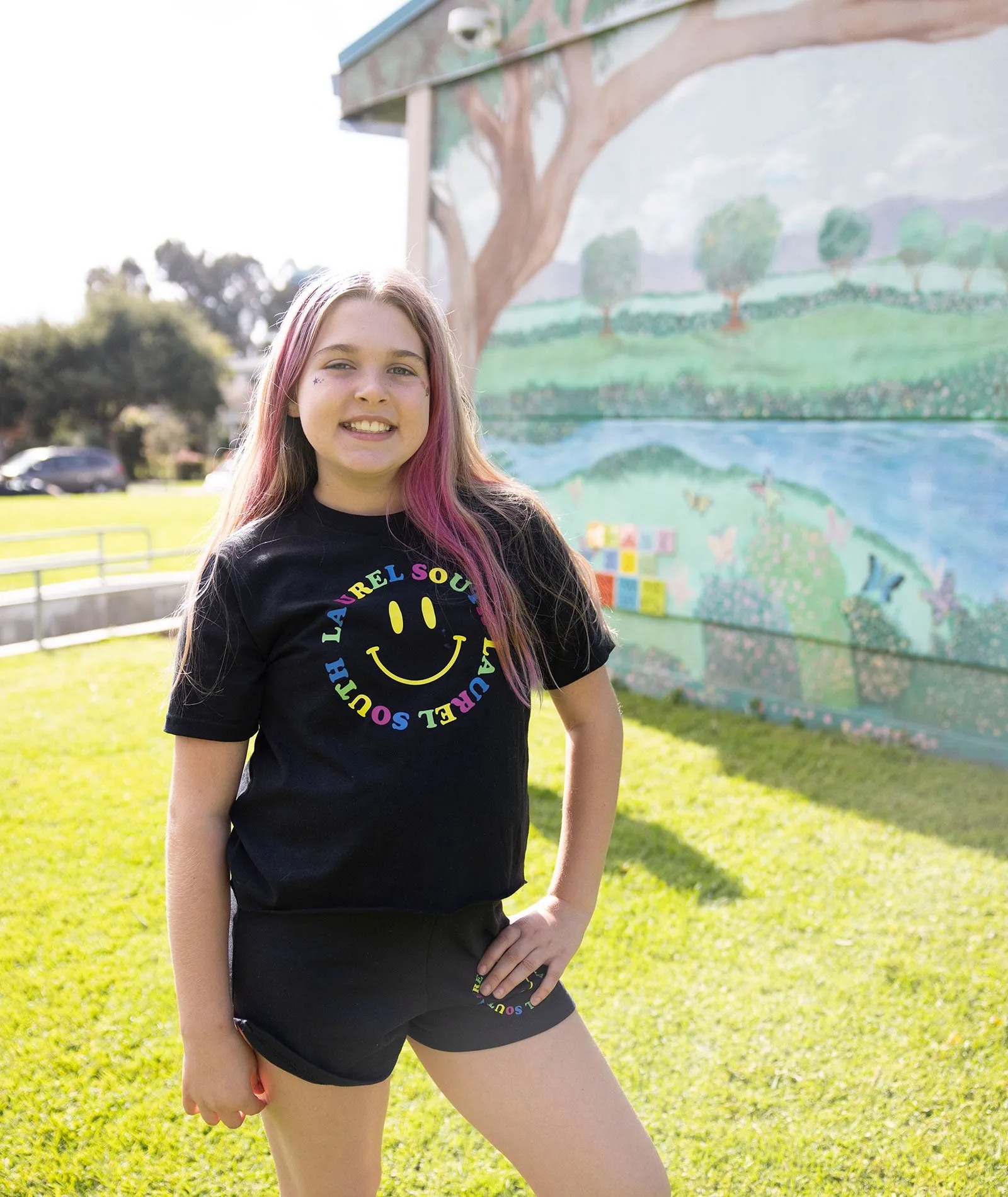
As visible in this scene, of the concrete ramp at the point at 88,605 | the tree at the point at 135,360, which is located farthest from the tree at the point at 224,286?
the concrete ramp at the point at 88,605

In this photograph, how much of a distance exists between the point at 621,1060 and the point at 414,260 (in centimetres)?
648

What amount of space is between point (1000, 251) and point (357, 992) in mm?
4846

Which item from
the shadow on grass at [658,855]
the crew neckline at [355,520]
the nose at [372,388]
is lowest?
the shadow on grass at [658,855]

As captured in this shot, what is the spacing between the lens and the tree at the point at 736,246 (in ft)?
19.2

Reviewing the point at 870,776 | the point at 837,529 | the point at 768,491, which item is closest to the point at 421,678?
the point at 870,776

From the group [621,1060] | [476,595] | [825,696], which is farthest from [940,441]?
[476,595]

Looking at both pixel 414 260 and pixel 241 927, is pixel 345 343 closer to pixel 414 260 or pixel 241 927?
pixel 241 927

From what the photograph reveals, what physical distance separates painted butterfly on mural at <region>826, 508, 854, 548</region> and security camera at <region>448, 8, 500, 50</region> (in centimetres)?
411

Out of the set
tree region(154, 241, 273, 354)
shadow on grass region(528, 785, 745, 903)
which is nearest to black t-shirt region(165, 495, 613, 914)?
shadow on grass region(528, 785, 745, 903)

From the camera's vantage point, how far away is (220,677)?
1453 millimetres

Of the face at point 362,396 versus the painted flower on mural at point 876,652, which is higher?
the face at point 362,396

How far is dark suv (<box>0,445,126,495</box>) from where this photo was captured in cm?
2675

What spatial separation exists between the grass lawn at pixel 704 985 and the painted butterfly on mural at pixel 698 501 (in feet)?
5.42

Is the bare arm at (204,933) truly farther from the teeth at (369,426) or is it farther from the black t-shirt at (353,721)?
the teeth at (369,426)
